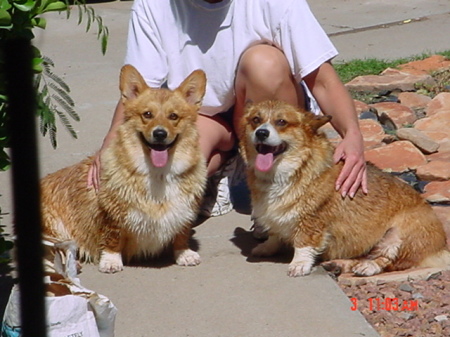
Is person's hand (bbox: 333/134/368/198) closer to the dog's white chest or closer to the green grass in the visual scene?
the dog's white chest

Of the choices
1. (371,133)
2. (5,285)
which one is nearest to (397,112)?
(371,133)

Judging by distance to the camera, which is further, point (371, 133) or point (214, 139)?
point (371, 133)

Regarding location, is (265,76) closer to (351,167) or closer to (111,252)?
(351,167)

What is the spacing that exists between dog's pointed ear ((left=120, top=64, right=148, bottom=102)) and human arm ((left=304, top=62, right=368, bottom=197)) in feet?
3.22

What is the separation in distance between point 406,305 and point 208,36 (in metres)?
1.95

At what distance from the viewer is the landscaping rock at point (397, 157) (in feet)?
19.2

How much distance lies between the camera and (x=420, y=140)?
20.1 feet

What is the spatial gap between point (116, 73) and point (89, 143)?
73.2 inches

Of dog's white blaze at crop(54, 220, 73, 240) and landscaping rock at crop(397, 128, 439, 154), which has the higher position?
landscaping rock at crop(397, 128, 439, 154)

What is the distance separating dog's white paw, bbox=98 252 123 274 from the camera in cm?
454

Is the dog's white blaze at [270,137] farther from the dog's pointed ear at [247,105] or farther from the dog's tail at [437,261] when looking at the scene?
the dog's tail at [437,261]

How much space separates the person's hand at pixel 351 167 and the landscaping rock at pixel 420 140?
151cm

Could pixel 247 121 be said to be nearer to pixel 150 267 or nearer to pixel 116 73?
pixel 150 267
